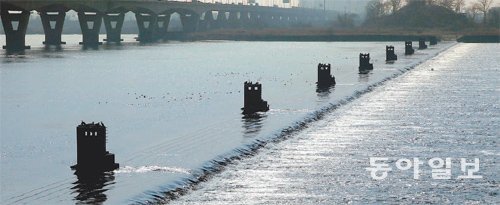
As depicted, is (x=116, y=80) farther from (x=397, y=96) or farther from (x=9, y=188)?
(x=9, y=188)

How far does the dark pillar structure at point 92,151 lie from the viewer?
86.8ft

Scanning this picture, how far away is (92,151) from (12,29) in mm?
141303

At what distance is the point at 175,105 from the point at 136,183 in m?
27.1

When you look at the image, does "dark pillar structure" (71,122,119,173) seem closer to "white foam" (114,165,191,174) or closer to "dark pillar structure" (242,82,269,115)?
"white foam" (114,165,191,174)

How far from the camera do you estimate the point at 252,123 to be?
39.2 m

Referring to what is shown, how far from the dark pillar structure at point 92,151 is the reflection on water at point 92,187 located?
15.9 inches

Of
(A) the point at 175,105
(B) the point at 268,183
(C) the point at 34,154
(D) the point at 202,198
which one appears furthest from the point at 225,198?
(A) the point at 175,105

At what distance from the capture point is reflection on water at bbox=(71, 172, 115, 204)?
22.8 meters

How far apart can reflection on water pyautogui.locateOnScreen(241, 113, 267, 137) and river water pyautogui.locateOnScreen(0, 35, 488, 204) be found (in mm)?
49

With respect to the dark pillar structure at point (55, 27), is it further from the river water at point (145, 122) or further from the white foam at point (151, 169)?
the white foam at point (151, 169)

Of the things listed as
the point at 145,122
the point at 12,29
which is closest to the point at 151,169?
the point at 145,122

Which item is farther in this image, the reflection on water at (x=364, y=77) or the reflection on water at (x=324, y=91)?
the reflection on water at (x=364, y=77)

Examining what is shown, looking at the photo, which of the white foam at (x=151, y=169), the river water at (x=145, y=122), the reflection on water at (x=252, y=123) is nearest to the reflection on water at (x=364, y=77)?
the river water at (x=145, y=122)

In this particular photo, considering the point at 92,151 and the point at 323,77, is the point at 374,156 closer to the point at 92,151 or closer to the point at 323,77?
the point at 92,151
